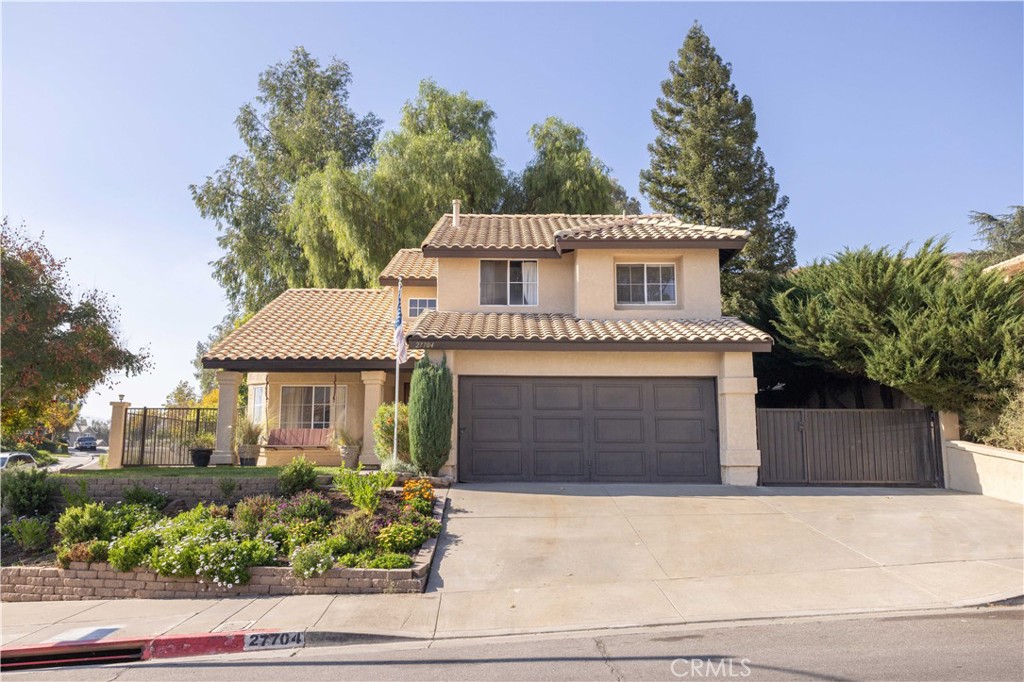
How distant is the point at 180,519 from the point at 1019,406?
14625 mm

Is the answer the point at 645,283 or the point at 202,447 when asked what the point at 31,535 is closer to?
the point at 202,447

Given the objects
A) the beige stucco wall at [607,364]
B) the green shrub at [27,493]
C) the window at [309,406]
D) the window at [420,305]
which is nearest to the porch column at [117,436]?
the window at [309,406]

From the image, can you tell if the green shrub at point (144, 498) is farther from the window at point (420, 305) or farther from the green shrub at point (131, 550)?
the window at point (420, 305)

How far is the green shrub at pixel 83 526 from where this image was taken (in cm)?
1014

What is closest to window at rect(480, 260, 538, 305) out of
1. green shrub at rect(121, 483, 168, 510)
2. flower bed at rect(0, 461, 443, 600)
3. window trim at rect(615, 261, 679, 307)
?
window trim at rect(615, 261, 679, 307)

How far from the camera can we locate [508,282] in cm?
1734

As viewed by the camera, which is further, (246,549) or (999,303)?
(999,303)

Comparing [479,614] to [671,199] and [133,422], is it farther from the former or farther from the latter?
[671,199]

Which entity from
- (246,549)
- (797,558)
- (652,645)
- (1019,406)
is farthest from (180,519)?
(1019,406)

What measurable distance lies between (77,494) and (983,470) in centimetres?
1662

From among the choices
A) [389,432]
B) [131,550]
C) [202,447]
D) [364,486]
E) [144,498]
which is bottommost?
[131,550]

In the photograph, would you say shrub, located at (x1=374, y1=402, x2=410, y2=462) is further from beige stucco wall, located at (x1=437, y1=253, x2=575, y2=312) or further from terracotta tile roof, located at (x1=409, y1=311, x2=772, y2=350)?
beige stucco wall, located at (x1=437, y1=253, x2=575, y2=312)

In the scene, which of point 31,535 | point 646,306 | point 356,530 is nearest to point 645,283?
point 646,306

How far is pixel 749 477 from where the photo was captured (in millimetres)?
14594
